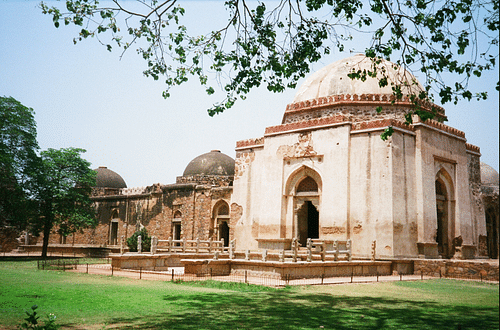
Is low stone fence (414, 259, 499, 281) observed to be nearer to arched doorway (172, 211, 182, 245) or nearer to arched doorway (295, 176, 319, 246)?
arched doorway (295, 176, 319, 246)

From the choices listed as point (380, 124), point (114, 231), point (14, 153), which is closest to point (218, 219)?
point (114, 231)

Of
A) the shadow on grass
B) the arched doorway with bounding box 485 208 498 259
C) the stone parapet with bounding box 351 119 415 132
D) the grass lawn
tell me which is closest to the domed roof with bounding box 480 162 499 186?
the arched doorway with bounding box 485 208 498 259

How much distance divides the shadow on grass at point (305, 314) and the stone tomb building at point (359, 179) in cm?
684

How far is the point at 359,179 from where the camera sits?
15266 mm

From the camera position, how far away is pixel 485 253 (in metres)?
17.8

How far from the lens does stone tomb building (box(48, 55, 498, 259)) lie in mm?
14703

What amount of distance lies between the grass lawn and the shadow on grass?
0.01 m

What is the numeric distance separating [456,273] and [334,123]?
6.40 m

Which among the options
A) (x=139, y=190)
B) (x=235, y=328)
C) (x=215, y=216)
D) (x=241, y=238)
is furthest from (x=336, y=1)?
(x=139, y=190)

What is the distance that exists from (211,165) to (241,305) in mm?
18606

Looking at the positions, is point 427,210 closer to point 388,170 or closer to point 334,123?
point 388,170

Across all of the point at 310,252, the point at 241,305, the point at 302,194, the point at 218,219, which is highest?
the point at 302,194

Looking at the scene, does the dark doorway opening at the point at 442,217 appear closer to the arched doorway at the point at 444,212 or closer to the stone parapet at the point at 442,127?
the arched doorway at the point at 444,212

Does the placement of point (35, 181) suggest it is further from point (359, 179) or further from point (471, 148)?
point (471, 148)
